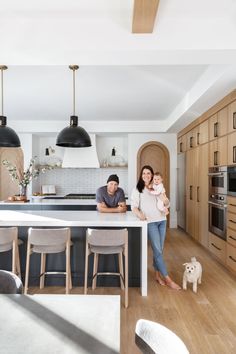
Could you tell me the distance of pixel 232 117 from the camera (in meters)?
4.16

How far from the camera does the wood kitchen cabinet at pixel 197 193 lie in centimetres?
554

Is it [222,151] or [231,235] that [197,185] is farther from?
[231,235]

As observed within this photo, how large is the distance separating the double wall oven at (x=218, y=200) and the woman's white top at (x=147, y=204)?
1.29 meters

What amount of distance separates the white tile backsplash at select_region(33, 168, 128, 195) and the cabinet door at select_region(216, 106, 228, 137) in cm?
401

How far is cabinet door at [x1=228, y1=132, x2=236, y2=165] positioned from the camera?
4092 millimetres

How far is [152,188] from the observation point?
12.5ft

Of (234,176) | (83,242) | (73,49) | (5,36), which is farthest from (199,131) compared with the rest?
(5,36)

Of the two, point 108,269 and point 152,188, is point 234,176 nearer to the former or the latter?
point 152,188

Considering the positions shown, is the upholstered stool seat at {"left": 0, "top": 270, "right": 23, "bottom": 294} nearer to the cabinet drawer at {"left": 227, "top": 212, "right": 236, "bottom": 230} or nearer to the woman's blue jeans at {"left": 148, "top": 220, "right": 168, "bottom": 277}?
the woman's blue jeans at {"left": 148, "top": 220, "right": 168, "bottom": 277}

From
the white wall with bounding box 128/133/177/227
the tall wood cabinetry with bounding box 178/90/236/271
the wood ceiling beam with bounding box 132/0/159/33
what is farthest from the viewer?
the white wall with bounding box 128/133/177/227

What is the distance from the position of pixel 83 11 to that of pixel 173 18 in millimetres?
795

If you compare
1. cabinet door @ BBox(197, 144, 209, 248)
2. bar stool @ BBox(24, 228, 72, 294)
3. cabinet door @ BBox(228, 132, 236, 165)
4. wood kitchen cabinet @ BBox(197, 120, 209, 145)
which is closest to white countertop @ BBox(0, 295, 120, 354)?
bar stool @ BBox(24, 228, 72, 294)

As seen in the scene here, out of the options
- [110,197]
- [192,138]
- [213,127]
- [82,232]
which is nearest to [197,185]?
[192,138]

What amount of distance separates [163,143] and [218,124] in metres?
3.14
